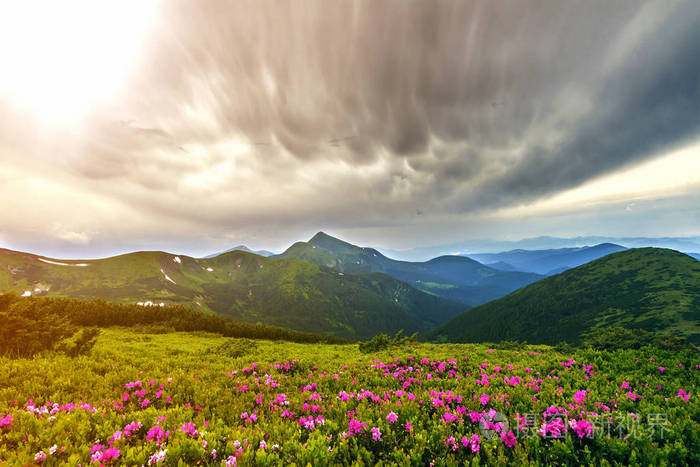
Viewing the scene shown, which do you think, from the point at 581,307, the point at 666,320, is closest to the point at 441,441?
the point at 666,320

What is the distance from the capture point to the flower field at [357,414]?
4.29 meters

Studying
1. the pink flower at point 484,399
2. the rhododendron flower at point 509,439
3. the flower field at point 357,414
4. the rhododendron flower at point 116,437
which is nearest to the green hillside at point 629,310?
the flower field at point 357,414

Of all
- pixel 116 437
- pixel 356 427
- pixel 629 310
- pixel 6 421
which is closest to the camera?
pixel 116 437

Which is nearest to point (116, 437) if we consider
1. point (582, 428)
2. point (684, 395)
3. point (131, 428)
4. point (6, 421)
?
point (131, 428)

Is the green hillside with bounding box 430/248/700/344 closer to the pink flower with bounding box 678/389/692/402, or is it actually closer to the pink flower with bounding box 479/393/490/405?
the pink flower with bounding box 678/389/692/402

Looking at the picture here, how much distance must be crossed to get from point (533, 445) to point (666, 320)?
193 m

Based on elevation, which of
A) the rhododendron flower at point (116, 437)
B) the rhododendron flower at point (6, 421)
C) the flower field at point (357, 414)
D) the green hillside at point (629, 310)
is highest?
the rhododendron flower at point (6, 421)

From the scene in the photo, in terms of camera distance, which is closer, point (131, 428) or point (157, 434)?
point (157, 434)

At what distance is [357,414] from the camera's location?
5.87 metres

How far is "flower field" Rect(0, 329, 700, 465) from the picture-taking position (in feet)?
14.1

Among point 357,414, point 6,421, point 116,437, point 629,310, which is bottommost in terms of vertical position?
point 629,310

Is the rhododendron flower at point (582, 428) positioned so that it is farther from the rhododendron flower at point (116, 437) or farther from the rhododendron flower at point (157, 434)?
the rhododendron flower at point (116, 437)

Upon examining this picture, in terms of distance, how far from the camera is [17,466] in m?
3.59

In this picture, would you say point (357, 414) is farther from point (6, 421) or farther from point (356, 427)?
point (6, 421)
